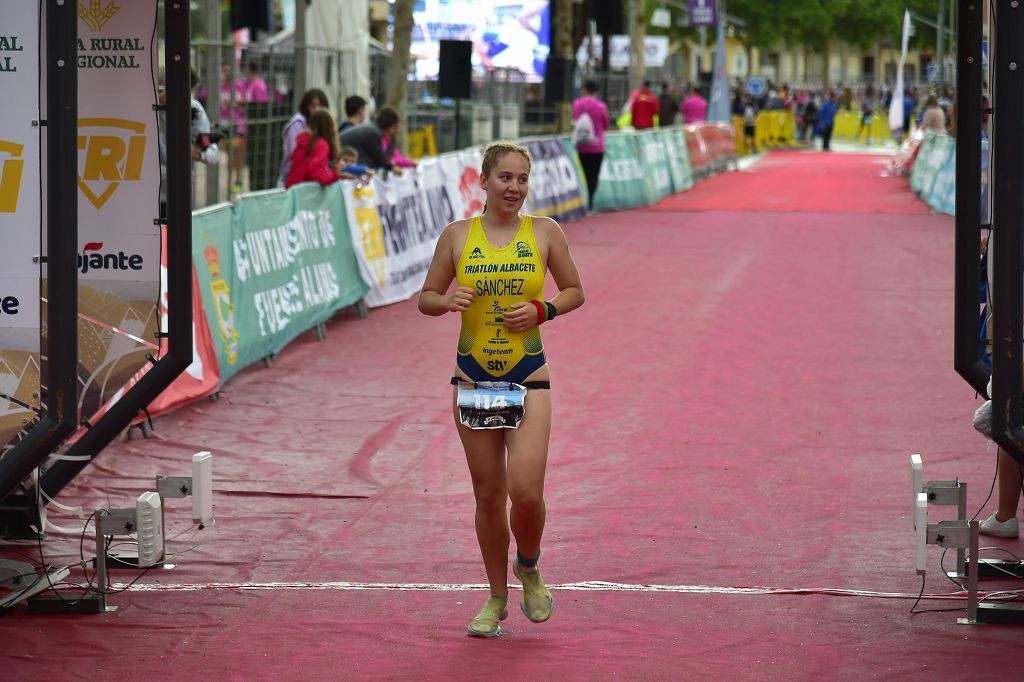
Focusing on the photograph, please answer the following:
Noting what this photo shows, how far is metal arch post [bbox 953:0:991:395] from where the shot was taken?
6.12 meters

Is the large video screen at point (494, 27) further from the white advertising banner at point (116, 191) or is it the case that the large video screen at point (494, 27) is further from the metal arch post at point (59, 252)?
the metal arch post at point (59, 252)

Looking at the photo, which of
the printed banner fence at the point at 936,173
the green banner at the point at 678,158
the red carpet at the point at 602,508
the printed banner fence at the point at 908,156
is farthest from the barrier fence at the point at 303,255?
the printed banner fence at the point at 908,156

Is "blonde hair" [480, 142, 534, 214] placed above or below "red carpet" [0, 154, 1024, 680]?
above

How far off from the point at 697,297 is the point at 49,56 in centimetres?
1144

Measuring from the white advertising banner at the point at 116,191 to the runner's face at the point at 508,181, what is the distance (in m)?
2.12

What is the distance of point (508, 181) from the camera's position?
591 centimetres

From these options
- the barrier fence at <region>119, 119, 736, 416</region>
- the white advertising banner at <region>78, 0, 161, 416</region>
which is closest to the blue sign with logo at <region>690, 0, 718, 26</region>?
the barrier fence at <region>119, 119, 736, 416</region>

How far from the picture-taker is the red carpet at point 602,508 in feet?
19.4

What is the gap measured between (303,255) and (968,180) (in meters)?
7.86

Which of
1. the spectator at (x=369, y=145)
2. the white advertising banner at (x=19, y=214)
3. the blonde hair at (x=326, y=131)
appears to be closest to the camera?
the white advertising banner at (x=19, y=214)

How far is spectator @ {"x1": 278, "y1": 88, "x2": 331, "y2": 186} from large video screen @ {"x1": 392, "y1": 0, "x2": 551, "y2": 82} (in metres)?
31.1

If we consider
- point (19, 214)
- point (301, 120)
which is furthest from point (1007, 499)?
point (301, 120)

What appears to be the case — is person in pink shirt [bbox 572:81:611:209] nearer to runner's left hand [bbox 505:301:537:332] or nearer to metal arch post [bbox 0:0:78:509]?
runner's left hand [bbox 505:301:537:332]

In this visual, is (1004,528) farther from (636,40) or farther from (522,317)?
(636,40)
